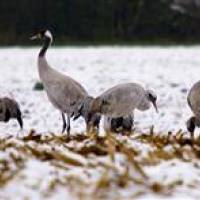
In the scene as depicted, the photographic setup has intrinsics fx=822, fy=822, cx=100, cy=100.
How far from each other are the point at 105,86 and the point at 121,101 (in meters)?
7.37

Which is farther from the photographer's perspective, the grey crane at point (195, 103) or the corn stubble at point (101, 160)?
the grey crane at point (195, 103)

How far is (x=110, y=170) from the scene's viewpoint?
18.6ft

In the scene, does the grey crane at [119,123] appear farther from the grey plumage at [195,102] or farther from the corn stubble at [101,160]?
the corn stubble at [101,160]

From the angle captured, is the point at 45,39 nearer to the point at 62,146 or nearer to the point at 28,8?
the point at 62,146

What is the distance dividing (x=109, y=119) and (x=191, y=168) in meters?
4.90

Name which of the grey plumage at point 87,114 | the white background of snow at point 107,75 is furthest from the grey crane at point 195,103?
the white background of snow at point 107,75

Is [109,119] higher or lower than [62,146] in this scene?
lower

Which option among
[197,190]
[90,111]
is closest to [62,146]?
[197,190]

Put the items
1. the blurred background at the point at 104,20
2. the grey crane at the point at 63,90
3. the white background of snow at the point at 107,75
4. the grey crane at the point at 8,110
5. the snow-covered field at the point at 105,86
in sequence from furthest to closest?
1. the blurred background at the point at 104,20
2. the white background of snow at the point at 107,75
3. the grey crane at the point at 63,90
4. the grey crane at the point at 8,110
5. the snow-covered field at the point at 105,86

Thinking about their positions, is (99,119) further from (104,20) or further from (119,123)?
(104,20)

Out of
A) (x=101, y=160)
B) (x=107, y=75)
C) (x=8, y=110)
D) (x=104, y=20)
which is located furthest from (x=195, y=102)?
(x=104, y=20)

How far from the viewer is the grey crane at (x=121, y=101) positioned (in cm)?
1059

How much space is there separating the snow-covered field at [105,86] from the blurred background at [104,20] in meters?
7.29

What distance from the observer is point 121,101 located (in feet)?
34.9
